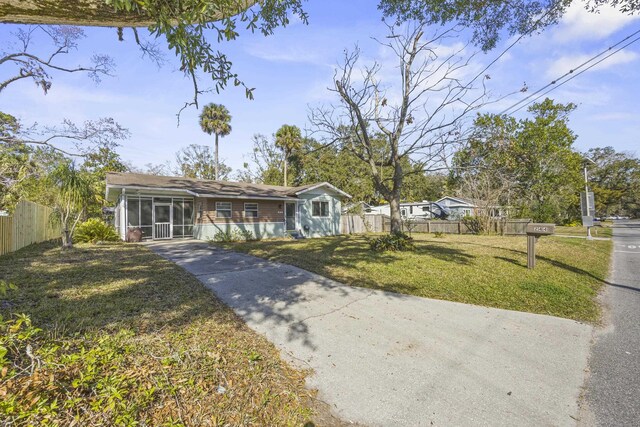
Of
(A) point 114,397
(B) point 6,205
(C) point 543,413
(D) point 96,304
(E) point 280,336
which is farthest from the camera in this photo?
(B) point 6,205

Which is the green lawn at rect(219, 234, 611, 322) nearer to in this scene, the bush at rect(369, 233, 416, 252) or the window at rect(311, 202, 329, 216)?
the bush at rect(369, 233, 416, 252)

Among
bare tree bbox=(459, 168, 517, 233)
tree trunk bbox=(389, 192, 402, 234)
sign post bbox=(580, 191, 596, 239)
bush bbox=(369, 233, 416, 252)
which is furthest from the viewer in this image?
bare tree bbox=(459, 168, 517, 233)

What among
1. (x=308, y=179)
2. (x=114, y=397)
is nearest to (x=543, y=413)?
(x=114, y=397)

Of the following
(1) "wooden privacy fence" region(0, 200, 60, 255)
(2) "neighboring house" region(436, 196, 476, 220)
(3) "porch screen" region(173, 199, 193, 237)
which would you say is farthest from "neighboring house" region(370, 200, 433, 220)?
(1) "wooden privacy fence" region(0, 200, 60, 255)

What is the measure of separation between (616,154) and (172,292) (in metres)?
63.3

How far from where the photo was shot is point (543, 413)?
7.99ft

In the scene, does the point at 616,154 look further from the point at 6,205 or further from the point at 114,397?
the point at 6,205

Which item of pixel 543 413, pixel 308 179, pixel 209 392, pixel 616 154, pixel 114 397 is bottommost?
pixel 543 413

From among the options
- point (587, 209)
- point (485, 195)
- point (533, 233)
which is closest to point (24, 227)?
point (533, 233)

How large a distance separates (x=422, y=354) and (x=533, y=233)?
6.13 m

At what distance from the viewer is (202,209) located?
1596 cm

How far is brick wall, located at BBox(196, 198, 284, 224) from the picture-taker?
1600cm

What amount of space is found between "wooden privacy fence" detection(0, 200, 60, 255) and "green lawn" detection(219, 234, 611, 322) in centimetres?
833

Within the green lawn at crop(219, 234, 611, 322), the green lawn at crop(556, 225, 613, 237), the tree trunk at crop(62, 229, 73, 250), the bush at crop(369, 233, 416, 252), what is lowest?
the green lawn at crop(219, 234, 611, 322)
